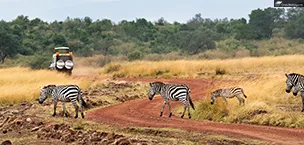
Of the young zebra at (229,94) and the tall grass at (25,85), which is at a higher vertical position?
→ the young zebra at (229,94)

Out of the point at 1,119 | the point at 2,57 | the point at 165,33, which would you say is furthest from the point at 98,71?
the point at 165,33

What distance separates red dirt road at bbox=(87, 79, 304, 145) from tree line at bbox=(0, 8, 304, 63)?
3774 centimetres

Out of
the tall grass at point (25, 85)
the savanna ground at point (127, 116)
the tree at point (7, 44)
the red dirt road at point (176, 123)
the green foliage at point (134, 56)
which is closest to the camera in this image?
the savanna ground at point (127, 116)

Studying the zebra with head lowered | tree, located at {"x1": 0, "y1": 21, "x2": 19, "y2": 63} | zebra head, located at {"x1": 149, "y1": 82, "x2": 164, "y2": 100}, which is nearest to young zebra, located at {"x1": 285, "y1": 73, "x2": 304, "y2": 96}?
the zebra with head lowered

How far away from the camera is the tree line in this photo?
6444 centimetres

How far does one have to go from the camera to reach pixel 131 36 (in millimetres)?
92500

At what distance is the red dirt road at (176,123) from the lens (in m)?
13.9

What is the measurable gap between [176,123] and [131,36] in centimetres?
7650

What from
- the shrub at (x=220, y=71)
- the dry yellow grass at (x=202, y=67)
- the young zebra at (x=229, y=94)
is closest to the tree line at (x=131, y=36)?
the dry yellow grass at (x=202, y=67)

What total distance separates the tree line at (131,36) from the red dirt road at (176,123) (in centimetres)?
3774

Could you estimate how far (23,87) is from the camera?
24406 mm

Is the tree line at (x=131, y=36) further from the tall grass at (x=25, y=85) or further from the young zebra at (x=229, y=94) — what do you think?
the young zebra at (x=229, y=94)

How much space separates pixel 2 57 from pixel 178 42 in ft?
78.7

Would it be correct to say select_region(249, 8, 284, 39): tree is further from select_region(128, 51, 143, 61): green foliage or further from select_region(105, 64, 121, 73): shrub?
select_region(105, 64, 121, 73): shrub
